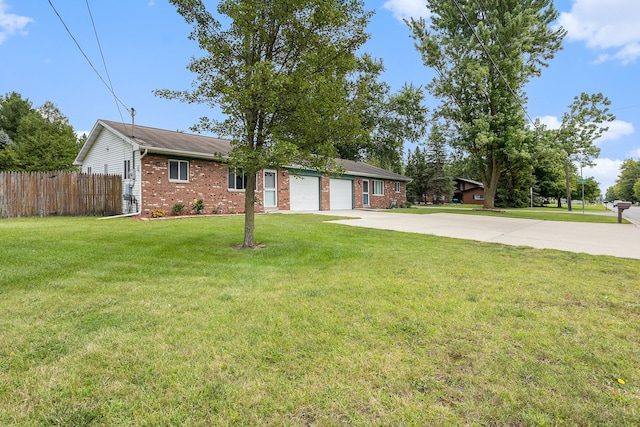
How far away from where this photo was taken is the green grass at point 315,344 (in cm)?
180

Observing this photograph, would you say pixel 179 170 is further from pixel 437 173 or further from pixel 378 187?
pixel 437 173

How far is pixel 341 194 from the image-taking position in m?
21.5

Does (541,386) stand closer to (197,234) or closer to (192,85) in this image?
(192,85)

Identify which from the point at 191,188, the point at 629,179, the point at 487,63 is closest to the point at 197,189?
the point at 191,188

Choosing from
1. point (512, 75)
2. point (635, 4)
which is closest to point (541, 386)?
point (635, 4)

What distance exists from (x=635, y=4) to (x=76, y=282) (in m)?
18.9

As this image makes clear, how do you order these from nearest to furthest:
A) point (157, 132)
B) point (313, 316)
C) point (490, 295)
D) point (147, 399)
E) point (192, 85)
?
point (147, 399)
point (313, 316)
point (490, 295)
point (192, 85)
point (157, 132)

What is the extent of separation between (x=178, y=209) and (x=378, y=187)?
49.8 ft

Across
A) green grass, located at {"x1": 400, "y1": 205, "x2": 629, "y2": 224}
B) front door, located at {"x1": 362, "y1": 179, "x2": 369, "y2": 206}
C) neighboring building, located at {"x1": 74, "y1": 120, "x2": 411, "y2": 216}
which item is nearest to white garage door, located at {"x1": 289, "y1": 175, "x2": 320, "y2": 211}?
neighboring building, located at {"x1": 74, "y1": 120, "x2": 411, "y2": 216}

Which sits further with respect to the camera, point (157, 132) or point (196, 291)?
point (157, 132)

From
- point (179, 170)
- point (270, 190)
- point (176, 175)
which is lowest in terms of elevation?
point (270, 190)

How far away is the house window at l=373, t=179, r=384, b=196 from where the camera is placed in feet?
78.7

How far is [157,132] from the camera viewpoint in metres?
16.1

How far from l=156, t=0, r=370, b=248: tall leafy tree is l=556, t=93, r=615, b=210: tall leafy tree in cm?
1887
